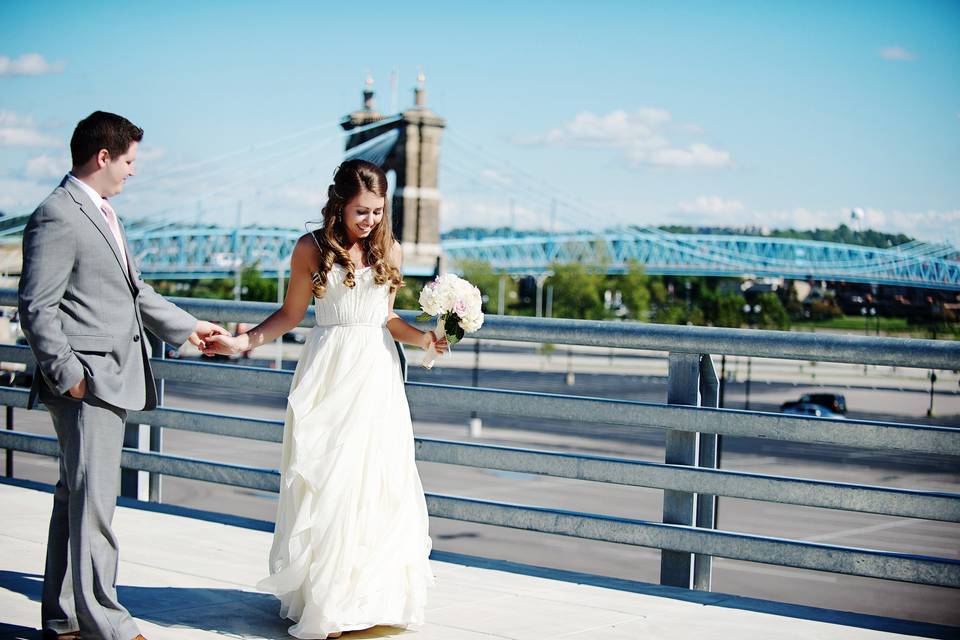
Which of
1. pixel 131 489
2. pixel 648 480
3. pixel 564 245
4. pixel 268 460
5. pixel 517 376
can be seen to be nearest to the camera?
pixel 648 480

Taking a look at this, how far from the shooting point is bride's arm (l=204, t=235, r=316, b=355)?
4.34 meters

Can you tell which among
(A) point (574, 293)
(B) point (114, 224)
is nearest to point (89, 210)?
(B) point (114, 224)

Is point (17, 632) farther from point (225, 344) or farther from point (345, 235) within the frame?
point (345, 235)

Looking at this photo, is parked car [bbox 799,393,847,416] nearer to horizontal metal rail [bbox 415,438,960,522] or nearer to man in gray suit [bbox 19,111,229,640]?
horizontal metal rail [bbox 415,438,960,522]

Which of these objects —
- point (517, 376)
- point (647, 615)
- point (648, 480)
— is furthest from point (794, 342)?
point (517, 376)

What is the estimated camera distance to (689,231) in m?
126

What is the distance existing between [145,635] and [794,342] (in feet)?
8.23

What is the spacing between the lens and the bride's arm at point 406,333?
14.7 ft

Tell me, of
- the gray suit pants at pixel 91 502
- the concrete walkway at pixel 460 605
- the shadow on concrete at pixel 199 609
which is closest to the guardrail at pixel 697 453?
the concrete walkway at pixel 460 605

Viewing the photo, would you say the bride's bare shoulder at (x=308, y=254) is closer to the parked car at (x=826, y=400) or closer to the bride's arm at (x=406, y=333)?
the bride's arm at (x=406, y=333)

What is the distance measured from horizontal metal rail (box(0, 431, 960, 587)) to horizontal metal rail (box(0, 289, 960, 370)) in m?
0.68

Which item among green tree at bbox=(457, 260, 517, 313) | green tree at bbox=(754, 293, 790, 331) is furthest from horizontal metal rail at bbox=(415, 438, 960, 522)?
green tree at bbox=(457, 260, 517, 313)

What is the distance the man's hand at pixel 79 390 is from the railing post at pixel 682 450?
2.21m

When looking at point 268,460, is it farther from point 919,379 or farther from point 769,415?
point 919,379
